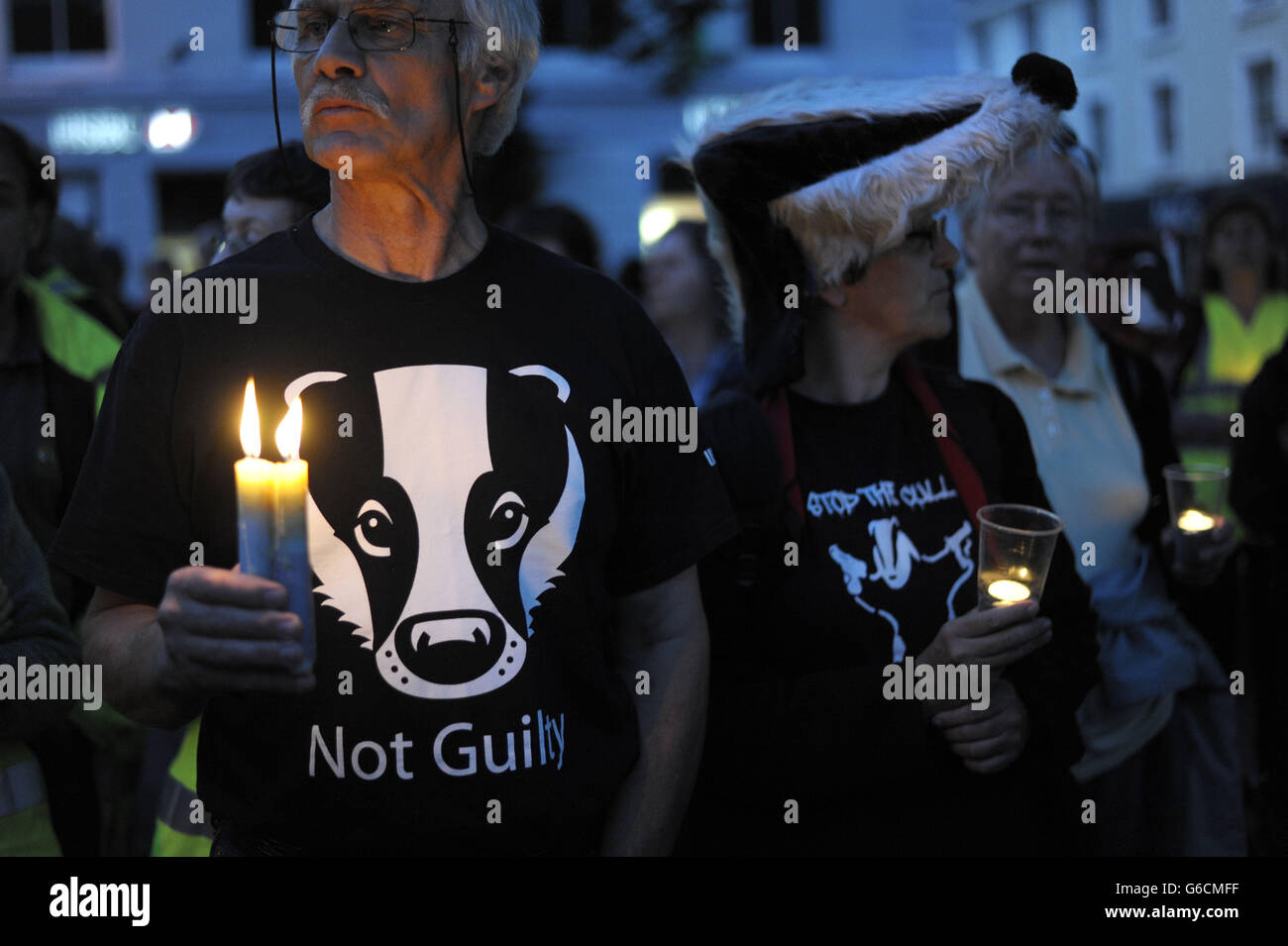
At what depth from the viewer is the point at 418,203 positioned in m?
2.00

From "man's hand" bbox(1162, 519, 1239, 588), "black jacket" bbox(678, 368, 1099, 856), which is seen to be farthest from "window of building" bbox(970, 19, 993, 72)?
"black jacket" bbox(678, 368, 1099, 856)

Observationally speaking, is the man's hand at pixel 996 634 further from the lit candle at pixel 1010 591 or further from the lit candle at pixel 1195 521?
the lit candle at pixel 1195 521

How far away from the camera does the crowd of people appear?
1.86 metres

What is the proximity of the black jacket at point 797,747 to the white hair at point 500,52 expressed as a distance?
2.26 feet

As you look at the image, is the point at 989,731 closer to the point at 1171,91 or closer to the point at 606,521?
the point at 606,521

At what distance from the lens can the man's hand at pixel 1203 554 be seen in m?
3.17

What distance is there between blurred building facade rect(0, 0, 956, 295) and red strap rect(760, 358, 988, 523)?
15.3 meters

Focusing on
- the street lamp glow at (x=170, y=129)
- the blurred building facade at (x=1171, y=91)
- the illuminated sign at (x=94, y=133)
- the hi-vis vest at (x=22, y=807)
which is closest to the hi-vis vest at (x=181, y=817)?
the hi-vis vest at (x=22, y=807)

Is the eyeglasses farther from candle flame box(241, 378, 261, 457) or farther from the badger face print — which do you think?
candle flame box(241, 378, 261, 457)

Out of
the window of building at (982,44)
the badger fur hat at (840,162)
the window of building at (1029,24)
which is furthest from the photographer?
the window of building at (982,44)

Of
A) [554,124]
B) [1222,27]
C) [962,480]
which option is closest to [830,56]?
[554,124]

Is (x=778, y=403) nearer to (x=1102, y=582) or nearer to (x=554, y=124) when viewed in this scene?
(x=1102, y=582)

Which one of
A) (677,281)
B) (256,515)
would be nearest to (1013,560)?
(256,515)

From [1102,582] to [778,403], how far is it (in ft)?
4.02
